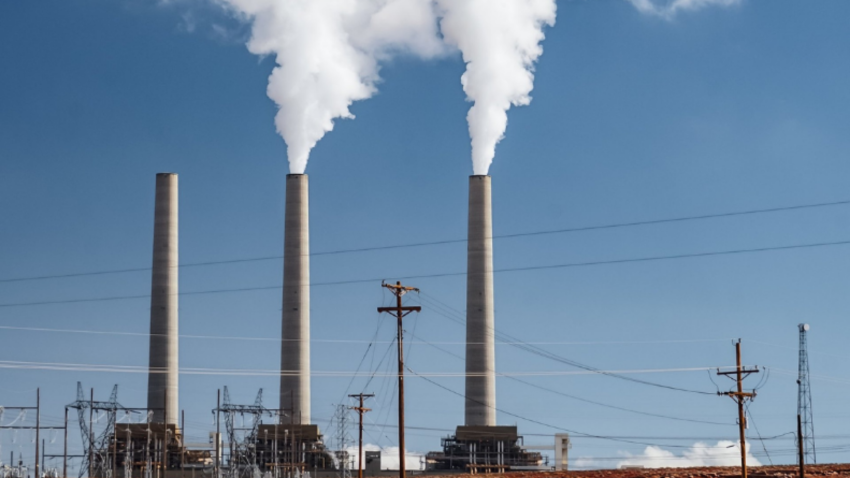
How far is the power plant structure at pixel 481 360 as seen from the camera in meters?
82.2

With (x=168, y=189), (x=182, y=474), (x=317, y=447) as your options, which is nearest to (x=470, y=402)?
(x=317, y=447)

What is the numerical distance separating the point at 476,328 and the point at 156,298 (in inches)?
847

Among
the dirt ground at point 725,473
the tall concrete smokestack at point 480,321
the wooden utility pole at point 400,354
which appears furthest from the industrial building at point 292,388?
the wooden utility pole at point 400,354

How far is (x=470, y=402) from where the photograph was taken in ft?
273

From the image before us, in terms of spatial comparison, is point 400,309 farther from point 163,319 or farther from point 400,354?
point 163,319

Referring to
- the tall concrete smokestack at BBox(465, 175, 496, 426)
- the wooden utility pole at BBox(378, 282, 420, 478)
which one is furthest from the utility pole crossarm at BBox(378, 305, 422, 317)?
the tall concrete smokestack at BBox(465, 175, 496, 426)

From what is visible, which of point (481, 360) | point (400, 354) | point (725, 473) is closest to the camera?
point (400, 354)

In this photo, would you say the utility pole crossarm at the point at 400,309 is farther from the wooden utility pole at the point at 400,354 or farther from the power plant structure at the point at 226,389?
the power plant structure at the point at 226,389

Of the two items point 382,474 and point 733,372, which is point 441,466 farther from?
point 733,372

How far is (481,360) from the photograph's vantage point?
269ft

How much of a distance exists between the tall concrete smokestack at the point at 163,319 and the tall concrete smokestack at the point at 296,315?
731 centimetres

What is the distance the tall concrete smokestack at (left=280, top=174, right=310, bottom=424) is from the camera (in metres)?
83.8

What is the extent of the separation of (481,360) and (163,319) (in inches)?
839

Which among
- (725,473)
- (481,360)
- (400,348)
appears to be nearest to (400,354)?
(400,348)
